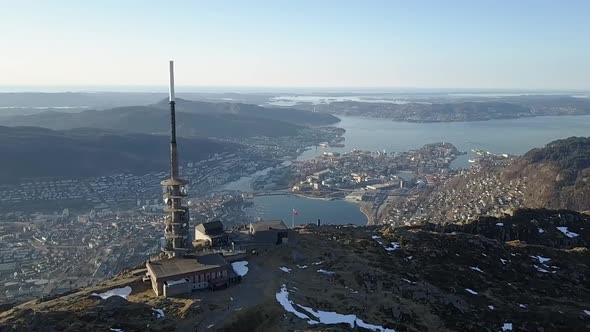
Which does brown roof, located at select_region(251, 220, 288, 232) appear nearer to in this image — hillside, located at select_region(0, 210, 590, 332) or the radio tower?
hillside, located at select_region(0, 210, 590, 332)

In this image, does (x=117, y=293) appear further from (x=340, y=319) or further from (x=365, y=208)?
(x=365, y=208)

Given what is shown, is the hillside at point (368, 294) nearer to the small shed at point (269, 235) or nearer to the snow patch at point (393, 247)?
the snow patch at point (393, 247)

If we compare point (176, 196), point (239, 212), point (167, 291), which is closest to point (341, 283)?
point (167, 291)

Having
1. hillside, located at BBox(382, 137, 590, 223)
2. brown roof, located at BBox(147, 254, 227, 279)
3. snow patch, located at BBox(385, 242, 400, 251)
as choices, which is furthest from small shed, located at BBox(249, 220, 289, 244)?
hillside, located at BBox(382, 137, 590, 223)

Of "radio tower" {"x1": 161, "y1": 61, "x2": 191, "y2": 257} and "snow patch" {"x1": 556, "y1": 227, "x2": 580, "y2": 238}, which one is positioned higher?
"radio tower" {"x1": 161, "y1": 61, "x2": 191, "y2": 257}

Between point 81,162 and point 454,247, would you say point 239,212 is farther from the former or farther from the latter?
point 81,162

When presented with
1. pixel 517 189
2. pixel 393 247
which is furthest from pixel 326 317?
pixel 517 189
